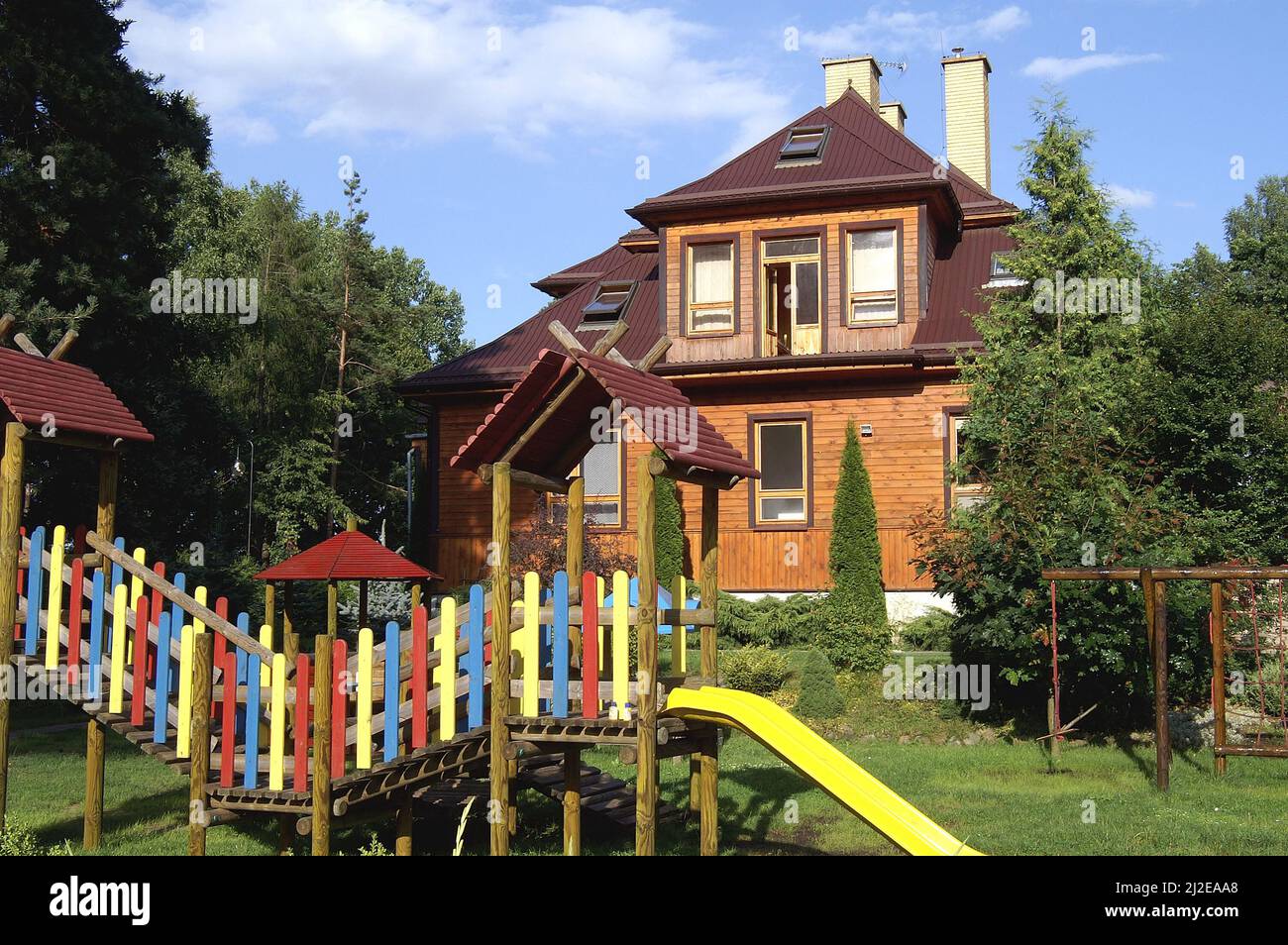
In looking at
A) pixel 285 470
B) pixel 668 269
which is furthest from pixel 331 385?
pixel 668 269

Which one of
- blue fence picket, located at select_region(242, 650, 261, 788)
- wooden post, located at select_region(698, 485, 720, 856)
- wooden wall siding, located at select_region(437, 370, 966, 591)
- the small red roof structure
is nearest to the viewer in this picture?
blue fence picket, located at select_region(242, 650, 261, 788)

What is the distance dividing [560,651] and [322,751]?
1875 millimetres

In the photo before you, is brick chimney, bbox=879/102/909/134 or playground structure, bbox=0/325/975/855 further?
brick chimney, bbox=879/102/909/134

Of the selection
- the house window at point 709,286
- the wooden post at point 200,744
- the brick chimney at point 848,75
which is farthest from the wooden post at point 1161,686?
the brick chimney at point 848,75

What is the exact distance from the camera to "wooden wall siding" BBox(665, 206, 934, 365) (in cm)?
2309

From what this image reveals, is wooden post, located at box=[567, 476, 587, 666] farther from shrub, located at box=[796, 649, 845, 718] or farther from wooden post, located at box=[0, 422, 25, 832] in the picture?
shrub, located at box=[796, 649, 845, 718]

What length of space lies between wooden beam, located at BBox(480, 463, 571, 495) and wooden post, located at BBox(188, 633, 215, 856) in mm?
2457

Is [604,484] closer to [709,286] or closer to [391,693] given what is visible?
[709,286]

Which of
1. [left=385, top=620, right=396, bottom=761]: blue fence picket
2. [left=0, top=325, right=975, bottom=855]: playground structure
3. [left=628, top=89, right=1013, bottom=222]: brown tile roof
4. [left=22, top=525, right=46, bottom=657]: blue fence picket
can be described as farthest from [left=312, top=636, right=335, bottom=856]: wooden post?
[left=628, top=89, right=1013, bottom=222]: brown tile roof

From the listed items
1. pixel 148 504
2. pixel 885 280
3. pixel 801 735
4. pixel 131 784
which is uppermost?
pixel 885 280

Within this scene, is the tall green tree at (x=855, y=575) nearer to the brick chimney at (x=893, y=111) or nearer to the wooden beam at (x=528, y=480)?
the wooden beam at (x=528, y=480)

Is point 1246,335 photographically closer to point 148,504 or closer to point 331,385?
point 148,504

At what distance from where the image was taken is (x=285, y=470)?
36750 mm
